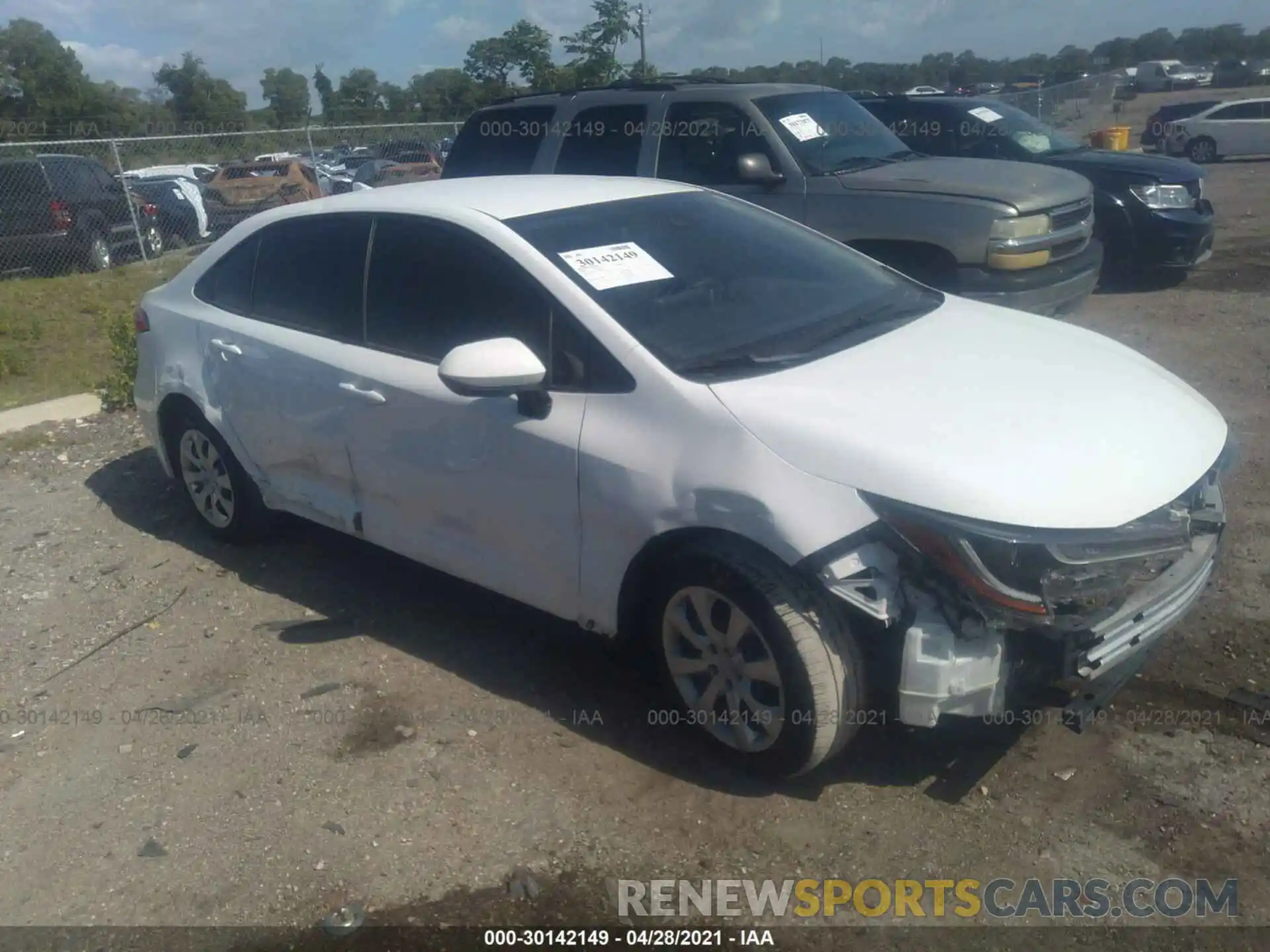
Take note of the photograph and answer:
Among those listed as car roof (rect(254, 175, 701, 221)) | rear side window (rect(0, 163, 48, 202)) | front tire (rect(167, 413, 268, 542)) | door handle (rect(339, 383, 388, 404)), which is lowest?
front tire (rect(167, 413, 268, 542))

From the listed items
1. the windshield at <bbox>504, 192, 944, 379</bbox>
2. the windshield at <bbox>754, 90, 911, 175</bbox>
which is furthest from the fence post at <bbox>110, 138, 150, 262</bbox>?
the windshield at <bbox>504, 192, 944, 379</bbox>

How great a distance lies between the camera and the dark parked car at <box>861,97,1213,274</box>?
976 centimetres

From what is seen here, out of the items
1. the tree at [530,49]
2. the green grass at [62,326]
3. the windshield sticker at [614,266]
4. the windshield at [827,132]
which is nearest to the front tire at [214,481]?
the windshield sticker at [614,266]

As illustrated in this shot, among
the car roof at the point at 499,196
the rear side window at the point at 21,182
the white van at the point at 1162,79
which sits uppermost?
the car roof at the point at 499,196

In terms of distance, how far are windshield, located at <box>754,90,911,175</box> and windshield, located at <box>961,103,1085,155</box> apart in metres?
2.64

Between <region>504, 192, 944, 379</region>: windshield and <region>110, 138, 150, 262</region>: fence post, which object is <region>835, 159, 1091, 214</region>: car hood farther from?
<region>110, 138, 150, 262</region>: fence post

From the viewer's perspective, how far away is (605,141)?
7.93 metres

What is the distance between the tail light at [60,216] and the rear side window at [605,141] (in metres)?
9.50

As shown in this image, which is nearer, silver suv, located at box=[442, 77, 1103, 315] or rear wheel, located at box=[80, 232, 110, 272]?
silver suv, located at box=[442, 77, 1103, 315]

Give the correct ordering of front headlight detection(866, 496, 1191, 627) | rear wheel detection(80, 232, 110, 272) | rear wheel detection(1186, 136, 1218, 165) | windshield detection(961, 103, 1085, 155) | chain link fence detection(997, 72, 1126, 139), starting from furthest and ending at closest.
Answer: chain link fence detection(997, 72, 1126, 139) < rear wheel detection(1186, 136, 1218, 165) < rear wheel detection(80, 232, 110, 272) < windshield detection(961, 103, 1085, 155) < front headlight detection(866, 496, 1191, 627)

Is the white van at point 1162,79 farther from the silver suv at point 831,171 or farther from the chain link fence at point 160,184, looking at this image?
the silver suv at point 831,171

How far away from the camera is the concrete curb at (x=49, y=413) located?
7953mm

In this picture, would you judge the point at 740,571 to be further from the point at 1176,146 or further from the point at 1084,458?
the point at 1176,146

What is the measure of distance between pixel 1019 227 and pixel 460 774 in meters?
5.09
